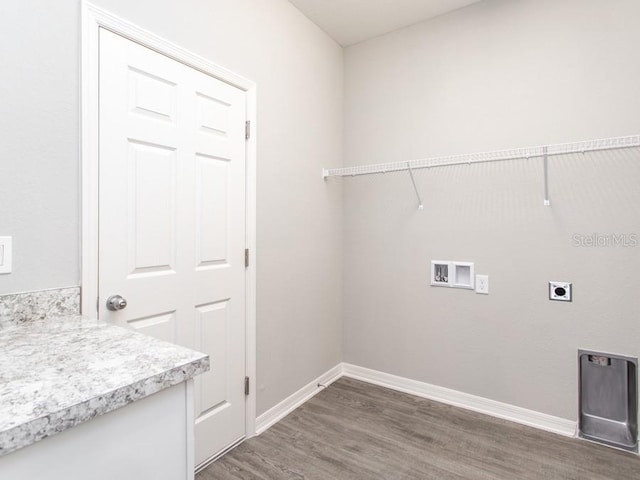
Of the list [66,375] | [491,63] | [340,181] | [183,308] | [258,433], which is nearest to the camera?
[66,375]

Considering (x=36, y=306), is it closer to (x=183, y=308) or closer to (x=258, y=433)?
(x=183, y=308)

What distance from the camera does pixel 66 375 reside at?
764mm

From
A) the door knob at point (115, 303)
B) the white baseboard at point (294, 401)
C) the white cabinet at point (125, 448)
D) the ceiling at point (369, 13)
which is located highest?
the ceiling at point (369, 13)

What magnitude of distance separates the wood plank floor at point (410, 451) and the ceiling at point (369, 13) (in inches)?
108

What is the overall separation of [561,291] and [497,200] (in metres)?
0.67

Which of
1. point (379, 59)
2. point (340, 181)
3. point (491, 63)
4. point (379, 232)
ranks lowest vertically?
point (379, 232)

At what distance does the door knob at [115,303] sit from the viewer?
142cm

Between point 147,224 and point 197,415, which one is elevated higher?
point 147,224

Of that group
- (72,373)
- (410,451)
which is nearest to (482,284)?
(410,451)

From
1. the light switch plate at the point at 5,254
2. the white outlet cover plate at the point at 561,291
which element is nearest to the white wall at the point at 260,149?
the light switch plate at the point at 5,254

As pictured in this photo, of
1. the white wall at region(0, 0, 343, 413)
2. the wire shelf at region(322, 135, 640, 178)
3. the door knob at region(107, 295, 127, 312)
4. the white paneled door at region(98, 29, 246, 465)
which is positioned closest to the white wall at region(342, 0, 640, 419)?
the wire shelf at region(322, 135, 640, 178)

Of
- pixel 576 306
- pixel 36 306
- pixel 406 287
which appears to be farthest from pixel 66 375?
pixel 576 306

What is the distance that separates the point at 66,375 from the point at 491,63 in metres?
2.73

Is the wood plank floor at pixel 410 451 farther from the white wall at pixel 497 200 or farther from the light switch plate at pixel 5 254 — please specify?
the light switch plate at pixel 5 254
